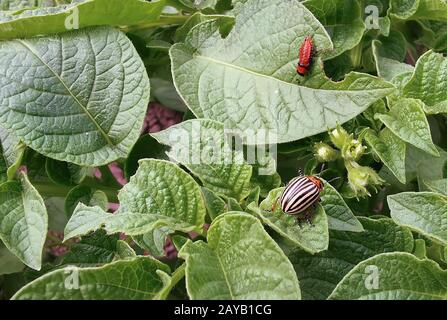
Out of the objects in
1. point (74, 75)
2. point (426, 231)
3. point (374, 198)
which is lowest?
point (374, 198)

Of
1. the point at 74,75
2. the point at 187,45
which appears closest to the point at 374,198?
the point at 187,45

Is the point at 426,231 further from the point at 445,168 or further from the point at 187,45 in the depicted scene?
the point at 187,45

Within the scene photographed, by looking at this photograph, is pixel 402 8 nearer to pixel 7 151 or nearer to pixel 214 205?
pixel 214 205

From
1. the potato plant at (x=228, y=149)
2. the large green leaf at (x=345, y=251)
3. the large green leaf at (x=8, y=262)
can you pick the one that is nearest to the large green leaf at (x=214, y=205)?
the potato plant at (x=228, y=149)

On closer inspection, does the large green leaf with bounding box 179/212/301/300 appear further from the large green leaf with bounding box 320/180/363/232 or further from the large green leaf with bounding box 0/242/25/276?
the large green leaf with bounding box 0/242/25/276

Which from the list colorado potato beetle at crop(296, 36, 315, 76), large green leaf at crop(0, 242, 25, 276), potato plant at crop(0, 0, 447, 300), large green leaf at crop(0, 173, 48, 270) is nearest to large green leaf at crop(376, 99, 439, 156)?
potato plant at crop(0, 0, 447, 300)

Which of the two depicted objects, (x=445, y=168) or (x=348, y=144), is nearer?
(x=348, y=144)
